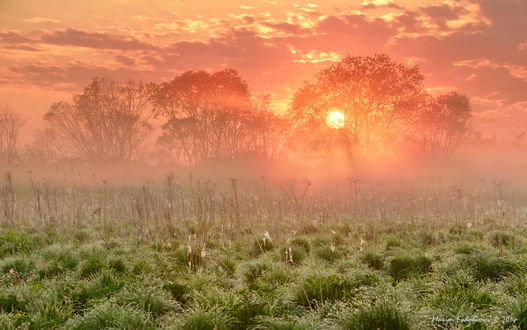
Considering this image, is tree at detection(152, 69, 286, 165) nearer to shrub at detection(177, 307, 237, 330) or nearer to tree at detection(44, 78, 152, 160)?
tree at detection(44, 78, 152, 160)

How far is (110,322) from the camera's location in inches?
196

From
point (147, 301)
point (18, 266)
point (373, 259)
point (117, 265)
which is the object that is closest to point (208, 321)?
point (147, 301)

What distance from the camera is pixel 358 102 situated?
124 ft

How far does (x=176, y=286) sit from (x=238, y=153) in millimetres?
39330

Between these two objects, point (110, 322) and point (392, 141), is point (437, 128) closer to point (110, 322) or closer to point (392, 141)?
point (392, 141)

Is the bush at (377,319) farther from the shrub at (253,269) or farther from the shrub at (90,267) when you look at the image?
the shrub at (90,267)

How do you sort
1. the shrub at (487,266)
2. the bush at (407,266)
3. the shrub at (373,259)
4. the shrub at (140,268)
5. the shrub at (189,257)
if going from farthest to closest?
the shrub at (189,257) → the shrub at (373,259) → the shrub at (140,268) → the bush at (407,266) → the shrub at (487,266)

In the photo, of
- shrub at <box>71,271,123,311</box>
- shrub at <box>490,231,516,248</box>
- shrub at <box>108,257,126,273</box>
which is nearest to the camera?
shrub at <box>71,271,123,311</box>

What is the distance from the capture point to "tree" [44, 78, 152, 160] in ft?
141

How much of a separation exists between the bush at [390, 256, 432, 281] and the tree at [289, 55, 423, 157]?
29.1 metres

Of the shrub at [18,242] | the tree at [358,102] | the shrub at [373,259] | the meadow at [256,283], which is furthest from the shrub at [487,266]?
the tree at [358,102]

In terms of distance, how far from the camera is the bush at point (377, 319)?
4.55 m

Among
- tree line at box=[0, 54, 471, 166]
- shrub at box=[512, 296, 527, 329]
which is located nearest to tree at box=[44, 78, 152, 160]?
tree line at box=[0, 54, 471, 166]

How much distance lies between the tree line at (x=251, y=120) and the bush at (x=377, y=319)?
3262cm
